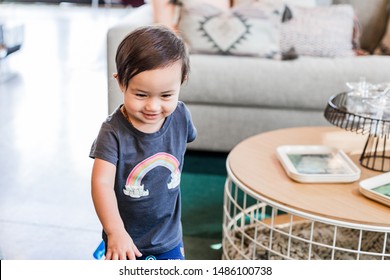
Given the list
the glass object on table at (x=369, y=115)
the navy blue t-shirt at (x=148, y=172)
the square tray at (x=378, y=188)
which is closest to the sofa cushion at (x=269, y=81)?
the glass object on table at (x=369, y=115)

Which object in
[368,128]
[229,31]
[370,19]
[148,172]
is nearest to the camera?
[148,172]

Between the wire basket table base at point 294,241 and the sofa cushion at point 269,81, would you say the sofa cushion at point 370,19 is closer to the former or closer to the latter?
the sofa cushion at point 269,81

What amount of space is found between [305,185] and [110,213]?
0.66 m

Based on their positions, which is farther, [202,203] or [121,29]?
[121,29]

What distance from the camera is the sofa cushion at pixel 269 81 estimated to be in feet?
8.06

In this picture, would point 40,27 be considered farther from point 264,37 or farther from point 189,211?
point 189,211

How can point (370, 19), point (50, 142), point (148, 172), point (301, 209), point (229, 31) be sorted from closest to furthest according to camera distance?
point (148, 172)
point (301, 209)
point (229, 31)
point (50, 142)
point (370, 19)

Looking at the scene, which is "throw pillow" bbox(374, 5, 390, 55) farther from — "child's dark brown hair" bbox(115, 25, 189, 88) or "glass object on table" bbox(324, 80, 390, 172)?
"child's dark brown hair" bbox(115, 25, 189, 88)

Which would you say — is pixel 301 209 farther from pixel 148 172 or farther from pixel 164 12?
pixel 164 12

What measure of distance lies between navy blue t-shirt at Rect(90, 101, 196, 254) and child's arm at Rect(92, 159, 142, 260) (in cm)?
2

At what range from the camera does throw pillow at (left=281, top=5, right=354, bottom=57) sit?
8.82ft

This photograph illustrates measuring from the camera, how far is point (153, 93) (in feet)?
3.39

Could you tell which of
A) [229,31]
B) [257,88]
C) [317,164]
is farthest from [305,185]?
[229,31]

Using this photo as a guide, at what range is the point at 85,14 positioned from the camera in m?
6.05
